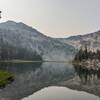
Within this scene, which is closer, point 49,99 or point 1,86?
point 49,99

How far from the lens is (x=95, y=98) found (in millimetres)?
56500

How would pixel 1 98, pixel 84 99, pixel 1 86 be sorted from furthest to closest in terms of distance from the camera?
pixel 1 86 → pixel 84 99 → pixel 1 98

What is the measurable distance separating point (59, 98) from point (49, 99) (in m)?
2.86

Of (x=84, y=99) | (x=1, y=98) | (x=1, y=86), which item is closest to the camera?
(x=1, y=98)

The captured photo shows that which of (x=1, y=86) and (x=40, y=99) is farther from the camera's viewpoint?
(x=1, y=86)

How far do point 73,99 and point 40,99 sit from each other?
599 centimetres

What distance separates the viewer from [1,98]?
50531 mm

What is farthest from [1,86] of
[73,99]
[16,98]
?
[73,99]

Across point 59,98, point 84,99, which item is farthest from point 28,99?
point 84,99

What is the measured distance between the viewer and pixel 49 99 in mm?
52281

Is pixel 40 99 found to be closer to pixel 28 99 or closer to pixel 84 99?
pixel 28 99

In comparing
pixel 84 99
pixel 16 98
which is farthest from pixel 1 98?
pixel 84 99

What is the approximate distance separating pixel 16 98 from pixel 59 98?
7981mm

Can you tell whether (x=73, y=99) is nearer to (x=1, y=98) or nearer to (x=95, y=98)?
(x=95, y=98)
